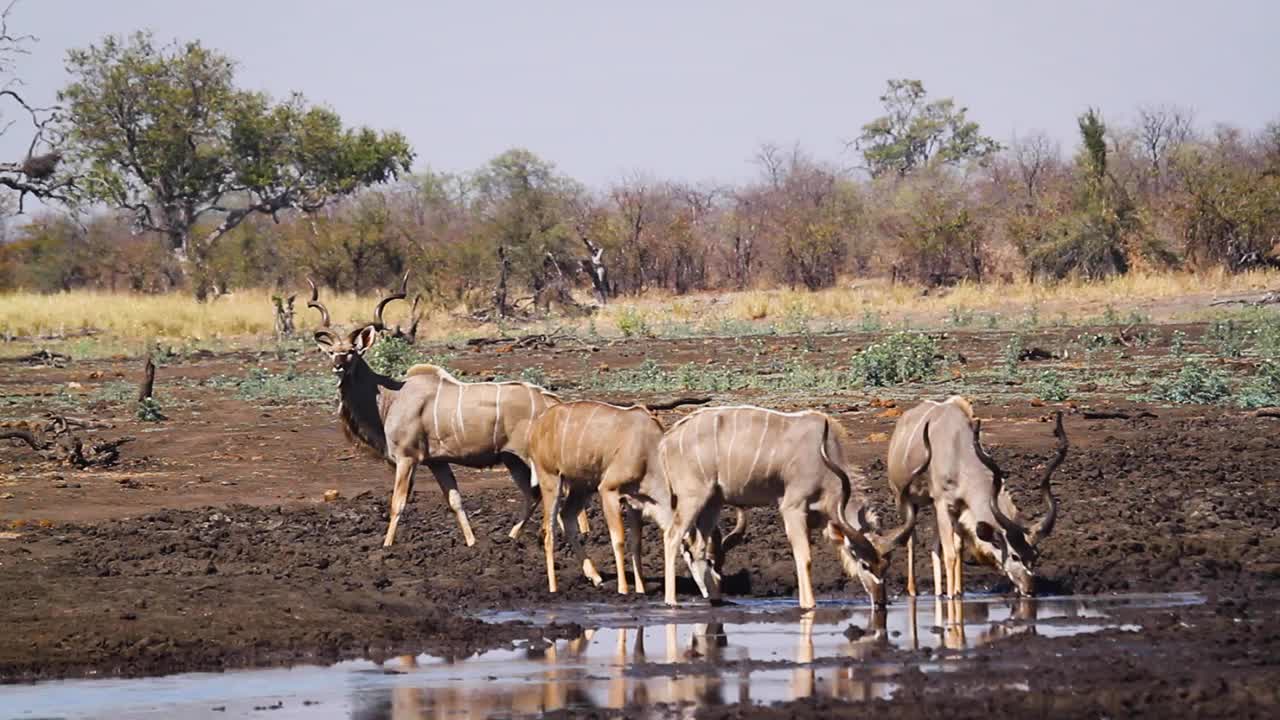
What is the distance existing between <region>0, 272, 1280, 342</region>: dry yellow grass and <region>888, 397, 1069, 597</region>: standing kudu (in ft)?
76.5

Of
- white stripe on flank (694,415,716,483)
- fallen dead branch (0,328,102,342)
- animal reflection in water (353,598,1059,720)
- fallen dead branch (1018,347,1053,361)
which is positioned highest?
fallen dead branch (0,328,102,342)

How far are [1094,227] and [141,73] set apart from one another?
29.3m

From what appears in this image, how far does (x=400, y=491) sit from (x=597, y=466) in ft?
7.07

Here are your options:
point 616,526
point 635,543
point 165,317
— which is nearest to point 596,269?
point 165,317

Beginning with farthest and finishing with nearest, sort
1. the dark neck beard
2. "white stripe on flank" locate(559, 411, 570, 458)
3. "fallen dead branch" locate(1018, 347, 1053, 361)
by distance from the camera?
1. "fallen dead branch" locate(1018, 347, 1053, 361)
2. the dark neck beard
3. "white stripe on flank" locate(559, 411, 570, 458)

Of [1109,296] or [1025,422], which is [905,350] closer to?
[1025,422]

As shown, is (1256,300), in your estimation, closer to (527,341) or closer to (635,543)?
(527,341)

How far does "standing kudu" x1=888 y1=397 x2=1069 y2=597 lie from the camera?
1152 cm

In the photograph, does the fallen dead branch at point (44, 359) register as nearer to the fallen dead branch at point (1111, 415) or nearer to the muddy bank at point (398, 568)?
the muddy bank at point (398, 568)

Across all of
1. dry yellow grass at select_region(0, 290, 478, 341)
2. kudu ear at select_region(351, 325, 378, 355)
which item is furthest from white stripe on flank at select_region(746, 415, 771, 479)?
dry yellow grass at select_region(0, 290, 478, 341)

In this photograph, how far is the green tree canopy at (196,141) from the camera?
56.3 meters

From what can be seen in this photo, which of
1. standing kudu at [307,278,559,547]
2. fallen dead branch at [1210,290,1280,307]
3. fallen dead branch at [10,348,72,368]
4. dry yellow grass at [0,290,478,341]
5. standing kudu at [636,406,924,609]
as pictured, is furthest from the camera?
dry yellow grass at [0,290,478,341]

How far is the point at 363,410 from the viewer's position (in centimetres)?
1464

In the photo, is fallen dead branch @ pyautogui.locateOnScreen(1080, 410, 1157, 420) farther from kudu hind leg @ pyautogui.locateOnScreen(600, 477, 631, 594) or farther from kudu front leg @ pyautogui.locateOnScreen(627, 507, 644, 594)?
kudu hind leg @ pyautogui.locateOnScreen(600, 477, 631, 594)
